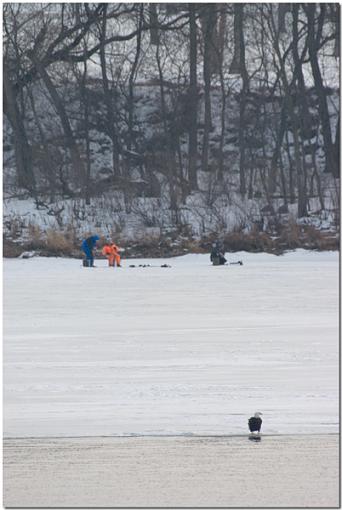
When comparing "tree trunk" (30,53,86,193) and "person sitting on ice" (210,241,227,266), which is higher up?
"tree trunk" (30,53,86,193)

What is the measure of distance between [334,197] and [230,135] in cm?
646

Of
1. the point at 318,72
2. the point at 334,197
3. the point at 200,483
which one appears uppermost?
the point at 318,72

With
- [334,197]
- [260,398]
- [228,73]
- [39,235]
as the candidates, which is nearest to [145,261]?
[39,235]

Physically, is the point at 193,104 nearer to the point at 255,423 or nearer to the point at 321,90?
the point at 321,90

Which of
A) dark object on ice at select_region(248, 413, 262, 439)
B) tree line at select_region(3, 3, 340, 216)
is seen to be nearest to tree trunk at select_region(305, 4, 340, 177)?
tree line at select_region(3, 3, 340, 216)

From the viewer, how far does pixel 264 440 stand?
712cm

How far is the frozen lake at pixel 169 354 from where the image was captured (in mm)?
7836

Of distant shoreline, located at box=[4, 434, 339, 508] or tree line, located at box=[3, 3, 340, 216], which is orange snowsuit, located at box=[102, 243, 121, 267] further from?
distant shoreline, located at box=[4, 434, 339, 508]

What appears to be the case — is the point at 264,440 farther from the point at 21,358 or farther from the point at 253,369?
the point at 21,358

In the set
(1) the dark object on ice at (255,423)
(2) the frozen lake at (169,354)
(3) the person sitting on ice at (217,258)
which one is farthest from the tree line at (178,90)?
(1) the dark object on ice at (255,423)

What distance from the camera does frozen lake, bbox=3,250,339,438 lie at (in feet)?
25.7

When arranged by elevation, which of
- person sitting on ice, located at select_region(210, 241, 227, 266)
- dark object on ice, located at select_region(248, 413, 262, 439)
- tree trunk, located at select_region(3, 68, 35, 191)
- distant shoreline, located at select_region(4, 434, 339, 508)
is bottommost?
distant shoreline, located at select_region(4, 434, 339, 508)

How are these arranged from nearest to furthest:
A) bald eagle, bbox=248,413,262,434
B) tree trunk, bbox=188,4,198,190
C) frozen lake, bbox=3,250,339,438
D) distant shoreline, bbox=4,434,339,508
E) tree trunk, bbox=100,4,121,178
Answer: distant shoreline, bbox=4,434,339,508
bald eagle, bbox=248,413,262,434
frozen lake, bbox=3,250,339,438
tree trunk, bbox=188,4,198,190
tree trunk, bbox=100,4,121,178

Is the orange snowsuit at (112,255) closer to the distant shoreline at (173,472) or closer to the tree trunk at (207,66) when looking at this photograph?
the tree trunk at (207,66)
